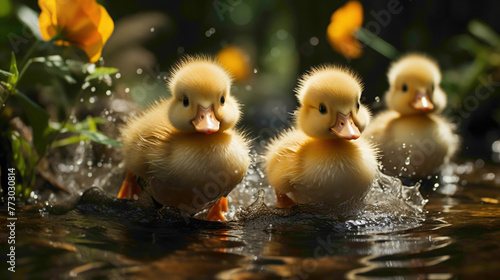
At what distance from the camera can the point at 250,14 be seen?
650cm

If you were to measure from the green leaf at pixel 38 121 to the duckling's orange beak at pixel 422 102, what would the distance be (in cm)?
202

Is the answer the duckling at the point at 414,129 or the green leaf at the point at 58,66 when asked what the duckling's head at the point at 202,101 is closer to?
the green leaf at the point at 58,66

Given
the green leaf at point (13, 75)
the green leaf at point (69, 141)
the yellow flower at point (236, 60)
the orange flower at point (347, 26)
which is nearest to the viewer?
the green leaf at point (13, 75)

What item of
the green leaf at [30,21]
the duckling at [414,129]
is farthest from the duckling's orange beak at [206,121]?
the duckling at [414,129]

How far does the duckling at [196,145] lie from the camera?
2271 mm

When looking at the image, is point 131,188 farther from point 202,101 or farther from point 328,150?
point 328,150

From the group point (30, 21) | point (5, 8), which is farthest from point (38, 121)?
point (5, 8)

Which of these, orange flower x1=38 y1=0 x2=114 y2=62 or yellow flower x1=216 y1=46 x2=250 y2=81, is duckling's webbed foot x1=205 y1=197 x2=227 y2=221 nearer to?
orange flower x1=38 y1=0 x2=114 y2=62

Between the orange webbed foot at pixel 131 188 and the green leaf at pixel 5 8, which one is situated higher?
the green leaf at pixel 5 8

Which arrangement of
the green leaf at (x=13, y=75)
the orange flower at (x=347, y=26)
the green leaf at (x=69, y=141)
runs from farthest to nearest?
the orange flower at (x=347, y=26) → the green leaf at (x=69, y=141) → the green leaf at (x=13, y=75)

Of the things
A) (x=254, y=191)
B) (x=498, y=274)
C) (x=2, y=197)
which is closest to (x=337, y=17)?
(x=254, y=191)

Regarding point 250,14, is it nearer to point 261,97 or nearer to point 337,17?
point 261,97

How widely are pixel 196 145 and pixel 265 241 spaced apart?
544 millimetres

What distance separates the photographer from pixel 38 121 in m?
2.64
